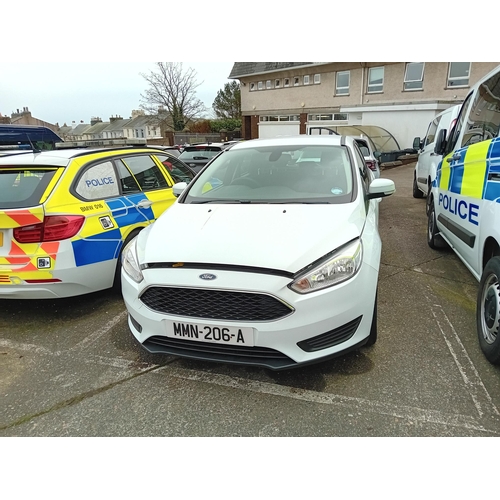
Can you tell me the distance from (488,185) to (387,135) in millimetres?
17630

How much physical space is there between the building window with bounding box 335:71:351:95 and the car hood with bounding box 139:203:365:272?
23172 mm

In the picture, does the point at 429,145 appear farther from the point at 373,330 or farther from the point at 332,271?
the point at 332,271

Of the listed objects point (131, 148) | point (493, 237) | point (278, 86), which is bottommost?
point (493, 237)

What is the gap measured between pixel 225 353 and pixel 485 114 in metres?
3.22

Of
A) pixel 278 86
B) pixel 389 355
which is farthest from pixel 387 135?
pixel 389 355

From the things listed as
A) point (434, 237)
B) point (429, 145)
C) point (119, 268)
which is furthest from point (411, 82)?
point (119, 268)

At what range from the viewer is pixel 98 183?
3.81 metres

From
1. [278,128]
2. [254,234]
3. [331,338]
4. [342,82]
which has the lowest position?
[331,338]

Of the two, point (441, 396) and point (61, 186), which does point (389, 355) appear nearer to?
point (441, 396)

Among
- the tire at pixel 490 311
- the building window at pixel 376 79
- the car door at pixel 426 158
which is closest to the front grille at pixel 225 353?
the tire at pixel 490 311

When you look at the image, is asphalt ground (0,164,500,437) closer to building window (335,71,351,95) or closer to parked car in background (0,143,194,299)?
parked car in background (0,143,194,299)

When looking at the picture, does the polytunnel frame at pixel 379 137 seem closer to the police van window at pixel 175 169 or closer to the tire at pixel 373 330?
the police van window at pixel 175 169

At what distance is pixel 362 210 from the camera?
290 centimetres

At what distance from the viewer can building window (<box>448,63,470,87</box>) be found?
1779 cm
